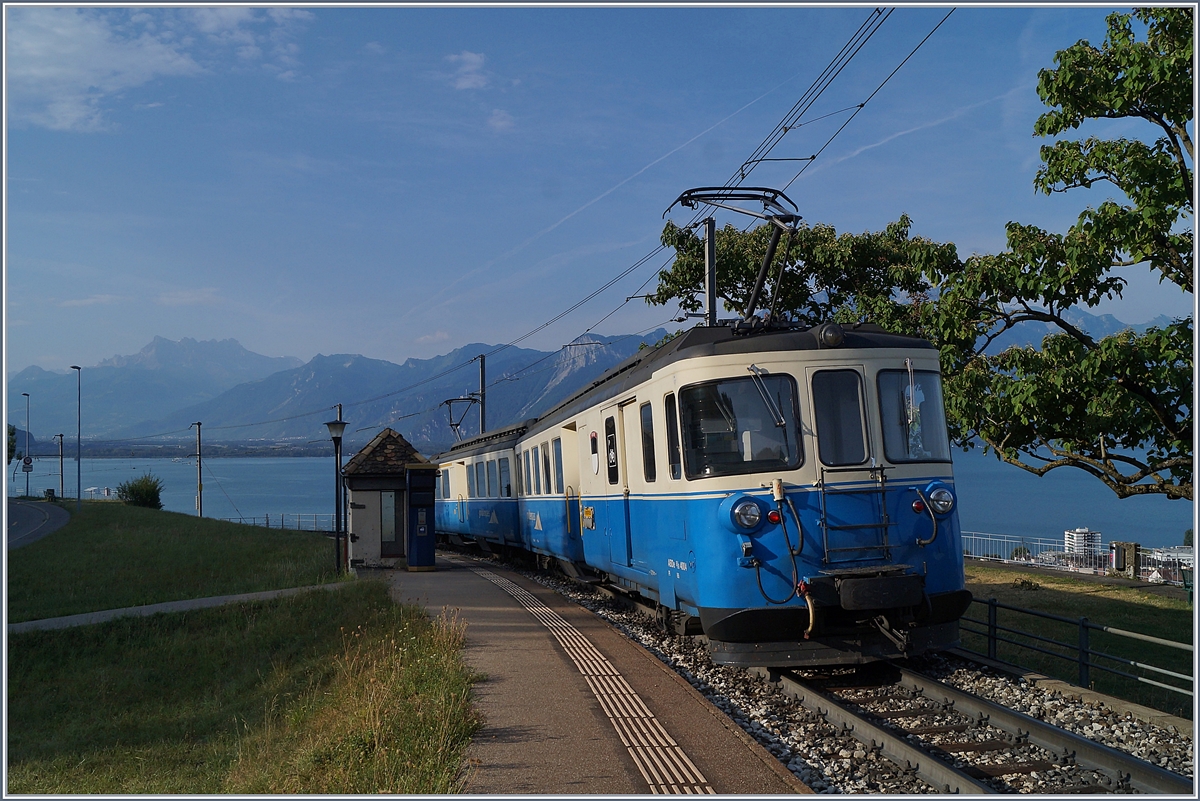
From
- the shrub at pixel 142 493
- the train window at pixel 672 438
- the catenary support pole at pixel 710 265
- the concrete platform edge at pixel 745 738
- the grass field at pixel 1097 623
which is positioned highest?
the catenary support pole at pixel 710 265

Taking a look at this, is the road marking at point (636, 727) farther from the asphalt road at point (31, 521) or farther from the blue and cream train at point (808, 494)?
the asphalt road at point (31, 521)

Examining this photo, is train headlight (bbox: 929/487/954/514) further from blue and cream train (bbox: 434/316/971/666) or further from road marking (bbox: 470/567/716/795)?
road marking (bbox: 470/567/716/795)

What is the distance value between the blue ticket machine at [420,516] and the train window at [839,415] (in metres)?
15.7

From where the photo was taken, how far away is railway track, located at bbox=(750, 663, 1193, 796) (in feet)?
20.2

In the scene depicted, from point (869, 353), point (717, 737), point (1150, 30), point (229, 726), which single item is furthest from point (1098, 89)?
point (229, 726)

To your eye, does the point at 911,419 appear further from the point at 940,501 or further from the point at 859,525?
the point at 859,525

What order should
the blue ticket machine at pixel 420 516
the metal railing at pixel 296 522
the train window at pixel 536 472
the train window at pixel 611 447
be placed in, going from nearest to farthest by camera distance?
1. the train window at pixel 611 447
2. the train window at pixel 536 472
3. the blue ticket machine at pixel 420 516
4. the metal railing at pixel 296 522

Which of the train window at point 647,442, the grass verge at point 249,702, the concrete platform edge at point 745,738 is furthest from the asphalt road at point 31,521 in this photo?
the concrete platform edge at point 745,738

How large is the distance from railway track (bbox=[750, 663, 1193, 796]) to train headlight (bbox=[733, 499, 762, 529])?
5.04ft

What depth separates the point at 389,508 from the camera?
2408cm

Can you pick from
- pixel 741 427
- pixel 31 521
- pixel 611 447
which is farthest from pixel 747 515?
pixel 31 521

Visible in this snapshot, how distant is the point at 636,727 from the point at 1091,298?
7.86 m

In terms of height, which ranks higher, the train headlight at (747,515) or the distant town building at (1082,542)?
the train headlight at (747,515)

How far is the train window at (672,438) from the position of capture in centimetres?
941
